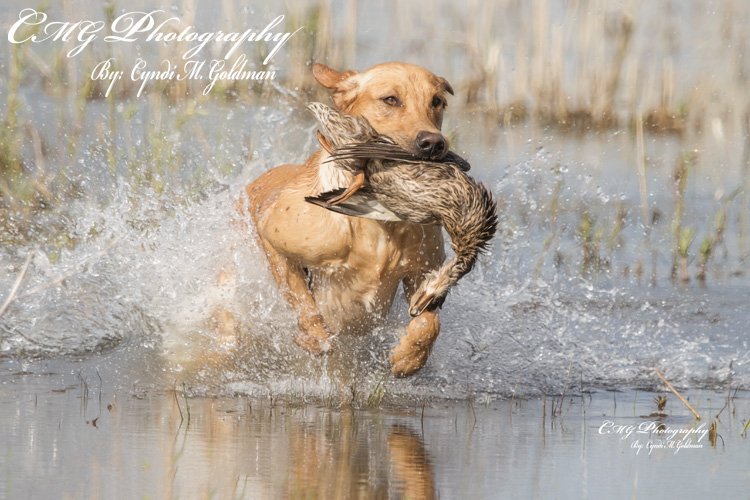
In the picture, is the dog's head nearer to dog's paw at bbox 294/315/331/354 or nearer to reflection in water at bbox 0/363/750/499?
dog's paw at bbox 294/315/331/354

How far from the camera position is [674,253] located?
763cm

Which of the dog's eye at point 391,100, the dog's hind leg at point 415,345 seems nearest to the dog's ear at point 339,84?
the dog's eye at point 391,100

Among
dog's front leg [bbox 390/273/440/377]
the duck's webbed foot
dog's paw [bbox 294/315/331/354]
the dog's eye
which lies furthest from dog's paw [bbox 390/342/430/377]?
the dog's eye

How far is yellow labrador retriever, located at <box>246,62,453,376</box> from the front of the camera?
4.95 meters

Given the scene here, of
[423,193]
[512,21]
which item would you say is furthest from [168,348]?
[512,21]

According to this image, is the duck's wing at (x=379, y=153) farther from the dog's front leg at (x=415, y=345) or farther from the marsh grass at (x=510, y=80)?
the marsh grass at (x=510, y=80)

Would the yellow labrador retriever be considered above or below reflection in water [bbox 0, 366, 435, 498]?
above

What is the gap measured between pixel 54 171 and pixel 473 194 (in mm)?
4471

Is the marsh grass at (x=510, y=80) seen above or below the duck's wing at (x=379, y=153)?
above

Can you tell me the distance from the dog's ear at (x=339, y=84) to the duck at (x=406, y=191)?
0.51 m

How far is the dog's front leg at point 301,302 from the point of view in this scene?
5.27 metres

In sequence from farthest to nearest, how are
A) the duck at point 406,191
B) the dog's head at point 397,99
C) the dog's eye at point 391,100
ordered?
the dog's eye at point 391,100, the dog's head at point 397,99, the duck at point 406,191

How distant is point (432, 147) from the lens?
4.56 m

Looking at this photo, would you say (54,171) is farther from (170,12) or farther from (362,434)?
(362,434)
